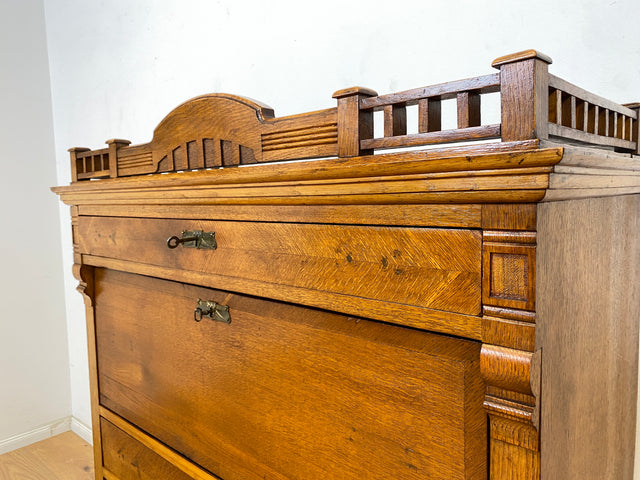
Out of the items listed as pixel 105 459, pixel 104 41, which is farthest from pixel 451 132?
pixel 104 41

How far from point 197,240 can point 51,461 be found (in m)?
1.72

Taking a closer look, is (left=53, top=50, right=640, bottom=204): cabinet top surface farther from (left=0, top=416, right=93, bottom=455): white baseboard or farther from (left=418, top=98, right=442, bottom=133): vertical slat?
(left=0, top=416, right=93, bottom=455): white baseboard

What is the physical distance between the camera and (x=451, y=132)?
0.48 meters

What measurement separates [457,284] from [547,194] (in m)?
0.13

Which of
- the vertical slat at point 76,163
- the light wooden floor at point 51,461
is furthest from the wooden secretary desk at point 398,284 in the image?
the light wooden floor at point 51,461

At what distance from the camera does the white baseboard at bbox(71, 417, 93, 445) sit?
2105mm

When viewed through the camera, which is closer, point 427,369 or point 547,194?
point 547,194

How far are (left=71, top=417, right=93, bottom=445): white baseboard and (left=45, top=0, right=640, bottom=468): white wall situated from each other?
0.11 ft

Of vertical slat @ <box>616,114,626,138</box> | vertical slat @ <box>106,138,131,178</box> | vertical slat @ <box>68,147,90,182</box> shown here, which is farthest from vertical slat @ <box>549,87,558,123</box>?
vertical slat @ <box>68,147,90,182</box>

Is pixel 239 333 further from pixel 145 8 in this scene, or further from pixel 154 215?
pixel 145 8

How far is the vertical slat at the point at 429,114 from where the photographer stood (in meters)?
0.51

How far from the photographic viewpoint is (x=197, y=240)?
0.80 m

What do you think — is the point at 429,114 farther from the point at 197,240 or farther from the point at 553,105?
the point at 197,240

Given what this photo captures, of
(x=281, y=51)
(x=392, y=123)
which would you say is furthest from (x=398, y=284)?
(x=281, y=51)
